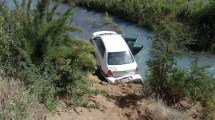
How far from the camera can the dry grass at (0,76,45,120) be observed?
5832mm

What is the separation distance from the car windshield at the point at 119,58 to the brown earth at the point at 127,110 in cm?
208

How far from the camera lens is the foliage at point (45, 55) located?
796cm

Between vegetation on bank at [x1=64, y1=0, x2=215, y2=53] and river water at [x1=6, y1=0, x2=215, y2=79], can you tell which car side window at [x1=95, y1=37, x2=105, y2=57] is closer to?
river water at [x1=6, y1=0, x2=215, y2=79]

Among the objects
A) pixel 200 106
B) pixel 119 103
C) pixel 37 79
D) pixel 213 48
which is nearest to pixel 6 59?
pixel 37 79

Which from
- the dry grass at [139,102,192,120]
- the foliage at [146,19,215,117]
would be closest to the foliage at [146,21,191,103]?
the foliage at [146,19,215,117]

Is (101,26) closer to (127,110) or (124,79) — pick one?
(124,79)

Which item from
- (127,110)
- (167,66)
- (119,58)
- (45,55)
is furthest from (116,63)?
(45,55)

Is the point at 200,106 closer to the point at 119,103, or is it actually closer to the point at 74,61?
the point at 119,103

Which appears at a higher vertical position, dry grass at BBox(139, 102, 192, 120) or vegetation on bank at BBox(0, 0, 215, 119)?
vegetation on bank at BBox(0, 0, 215, 119)

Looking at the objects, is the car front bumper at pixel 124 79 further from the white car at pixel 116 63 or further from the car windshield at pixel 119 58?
the car windshield at pixel 119 58

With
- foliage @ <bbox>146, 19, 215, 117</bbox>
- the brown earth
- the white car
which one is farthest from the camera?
the white car

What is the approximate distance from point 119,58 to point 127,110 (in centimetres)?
399

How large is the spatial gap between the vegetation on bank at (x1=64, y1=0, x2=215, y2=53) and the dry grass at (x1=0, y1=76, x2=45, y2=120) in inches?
452

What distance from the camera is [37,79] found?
7777mm
